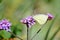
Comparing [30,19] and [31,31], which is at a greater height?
[30,19]

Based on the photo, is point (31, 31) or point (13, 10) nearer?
point (31, 31)

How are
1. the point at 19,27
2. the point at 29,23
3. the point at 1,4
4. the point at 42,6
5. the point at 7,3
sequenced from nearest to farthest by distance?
the point at 29,23 < the point at 19,27 < the point at 1,4 < the point at 7,3 < the point at 42,6

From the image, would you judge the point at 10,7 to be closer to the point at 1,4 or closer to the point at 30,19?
the point at 1,4

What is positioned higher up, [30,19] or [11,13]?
[30,19]

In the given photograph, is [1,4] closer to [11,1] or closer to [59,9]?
[11,1]

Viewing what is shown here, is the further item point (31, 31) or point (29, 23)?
point (31, 31)

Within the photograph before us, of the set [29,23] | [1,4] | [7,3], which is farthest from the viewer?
[7,3]

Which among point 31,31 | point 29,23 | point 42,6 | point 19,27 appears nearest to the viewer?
point 29,23

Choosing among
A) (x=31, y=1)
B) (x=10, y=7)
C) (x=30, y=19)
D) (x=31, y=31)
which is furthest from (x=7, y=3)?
(x=30, y=19)

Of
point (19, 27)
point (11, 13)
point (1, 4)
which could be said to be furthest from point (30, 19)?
point (11, 13)
